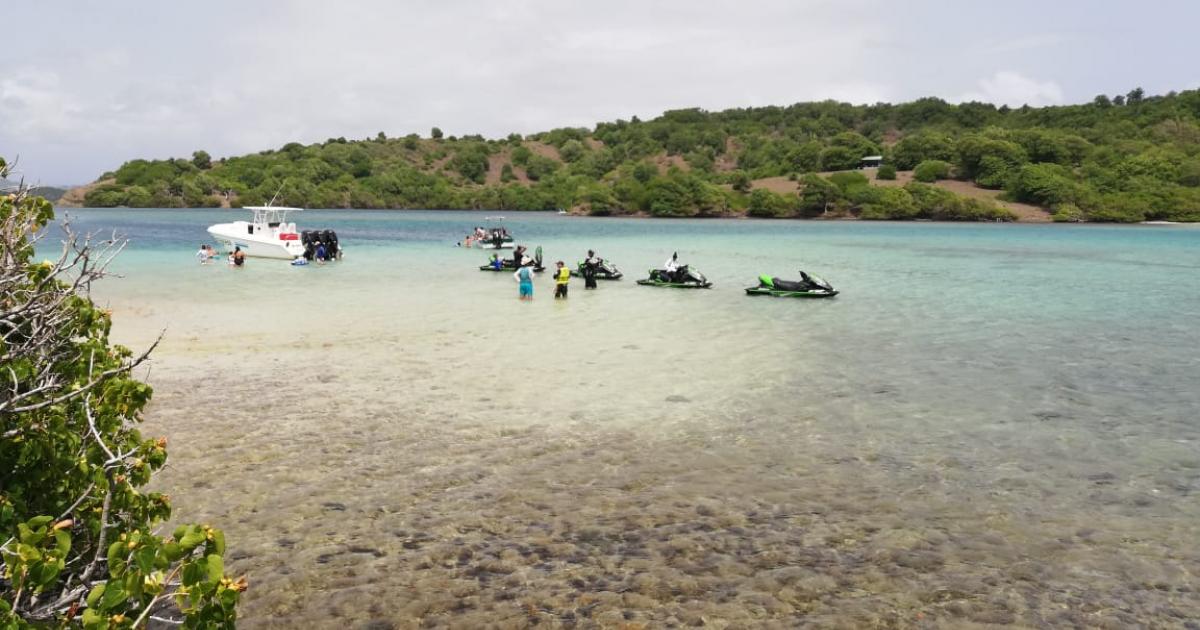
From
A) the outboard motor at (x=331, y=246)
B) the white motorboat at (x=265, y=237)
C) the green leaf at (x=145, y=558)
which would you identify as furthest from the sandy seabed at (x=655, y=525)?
the outboard motor at (x=331, y=246)

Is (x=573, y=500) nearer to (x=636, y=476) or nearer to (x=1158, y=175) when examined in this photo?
(x=636, y=476)

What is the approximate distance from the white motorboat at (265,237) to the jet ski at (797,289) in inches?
1092

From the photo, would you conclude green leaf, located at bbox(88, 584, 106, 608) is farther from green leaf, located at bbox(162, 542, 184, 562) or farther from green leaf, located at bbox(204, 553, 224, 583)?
green leaf, located at bbox(204, 553, 224, 583)

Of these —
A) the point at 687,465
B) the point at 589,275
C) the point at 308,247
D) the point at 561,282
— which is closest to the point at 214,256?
the point at 308,247

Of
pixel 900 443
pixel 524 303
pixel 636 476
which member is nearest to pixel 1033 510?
pixel 900 443

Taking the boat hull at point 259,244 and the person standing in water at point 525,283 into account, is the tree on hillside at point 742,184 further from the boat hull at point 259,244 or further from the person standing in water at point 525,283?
the person standing in water at point 525,283

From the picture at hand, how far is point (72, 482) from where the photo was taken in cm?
454

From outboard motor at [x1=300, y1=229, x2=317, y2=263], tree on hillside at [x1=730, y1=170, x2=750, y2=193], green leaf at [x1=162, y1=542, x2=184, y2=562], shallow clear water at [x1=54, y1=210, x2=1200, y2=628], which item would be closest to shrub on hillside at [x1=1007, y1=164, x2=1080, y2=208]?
tree on hillside at [x1=730, y1=170, x2=750, y2=193]

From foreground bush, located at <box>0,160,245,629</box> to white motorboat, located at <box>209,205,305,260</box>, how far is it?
41.1m

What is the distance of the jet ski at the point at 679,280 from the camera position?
107 ft

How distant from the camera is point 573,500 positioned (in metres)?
9.28

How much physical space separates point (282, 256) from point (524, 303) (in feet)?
76.8

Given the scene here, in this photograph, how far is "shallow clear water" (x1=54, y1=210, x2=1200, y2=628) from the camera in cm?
716

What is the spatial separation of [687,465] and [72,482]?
7529mm
